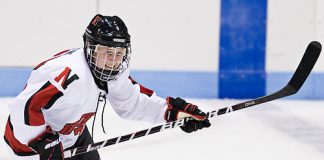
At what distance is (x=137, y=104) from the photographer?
7.53ft

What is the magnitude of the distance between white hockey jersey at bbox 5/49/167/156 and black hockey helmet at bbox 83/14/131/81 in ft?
0.11

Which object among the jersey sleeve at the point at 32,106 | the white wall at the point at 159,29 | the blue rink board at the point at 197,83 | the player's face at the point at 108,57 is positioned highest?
the player's face at the point at 108,57

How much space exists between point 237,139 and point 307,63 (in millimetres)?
1438

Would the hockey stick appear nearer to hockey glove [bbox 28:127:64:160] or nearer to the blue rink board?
hockey glove [bbox 28:127:64:160]

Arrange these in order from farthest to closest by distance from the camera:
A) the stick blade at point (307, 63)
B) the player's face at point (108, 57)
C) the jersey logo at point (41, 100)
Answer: the stick blade at point (307, 63) < the player's face at point (108, 57) < the jersey logo at point (41, 100)

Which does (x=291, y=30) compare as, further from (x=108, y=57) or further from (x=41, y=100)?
(x=41, y=100)

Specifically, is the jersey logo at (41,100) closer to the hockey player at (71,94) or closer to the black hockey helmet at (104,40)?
the hockey player at (71,94)

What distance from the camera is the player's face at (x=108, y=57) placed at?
1.98 meters

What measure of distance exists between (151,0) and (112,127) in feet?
5.34

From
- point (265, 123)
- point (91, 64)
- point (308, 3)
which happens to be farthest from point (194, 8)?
point (91, 64)

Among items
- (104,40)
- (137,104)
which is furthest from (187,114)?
(104,40)

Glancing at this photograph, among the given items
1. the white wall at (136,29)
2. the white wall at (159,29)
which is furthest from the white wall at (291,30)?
the white wall at (136,29)

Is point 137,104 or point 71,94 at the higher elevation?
point 71,94

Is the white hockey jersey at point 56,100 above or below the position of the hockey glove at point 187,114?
above
